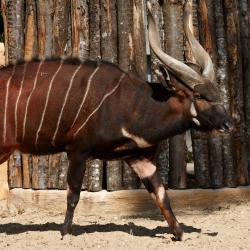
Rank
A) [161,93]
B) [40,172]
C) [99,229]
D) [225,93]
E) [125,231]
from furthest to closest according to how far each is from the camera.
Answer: [40,172] < [225,93] < [99,229] < [125,231] < [161,93]

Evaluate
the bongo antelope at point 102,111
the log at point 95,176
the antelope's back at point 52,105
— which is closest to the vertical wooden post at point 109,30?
the log at point 95,176

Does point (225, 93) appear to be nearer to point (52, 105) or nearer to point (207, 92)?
point (207, 92)

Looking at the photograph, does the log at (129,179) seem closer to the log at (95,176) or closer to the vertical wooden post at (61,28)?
the log at (95,176)

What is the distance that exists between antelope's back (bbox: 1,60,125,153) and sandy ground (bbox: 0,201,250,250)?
0.82 meters

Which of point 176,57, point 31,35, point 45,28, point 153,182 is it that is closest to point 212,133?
point 176,57

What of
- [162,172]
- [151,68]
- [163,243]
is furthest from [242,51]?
[163,243]

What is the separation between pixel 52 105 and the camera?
5.14 meters

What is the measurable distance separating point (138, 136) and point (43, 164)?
1.92 metres

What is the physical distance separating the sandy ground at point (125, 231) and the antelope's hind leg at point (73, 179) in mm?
132

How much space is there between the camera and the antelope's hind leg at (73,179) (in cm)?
504

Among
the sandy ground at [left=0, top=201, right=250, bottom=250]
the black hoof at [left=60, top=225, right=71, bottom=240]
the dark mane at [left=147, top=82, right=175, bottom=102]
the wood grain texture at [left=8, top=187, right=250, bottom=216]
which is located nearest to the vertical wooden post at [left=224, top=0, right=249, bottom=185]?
the wood grain texture at [left=8, top=187, right=250, bottom=216]

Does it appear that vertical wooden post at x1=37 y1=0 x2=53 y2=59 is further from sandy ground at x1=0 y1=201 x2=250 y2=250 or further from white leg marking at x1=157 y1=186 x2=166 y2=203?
white leg marking at x1=157 y1=186 x2=166 y2=203

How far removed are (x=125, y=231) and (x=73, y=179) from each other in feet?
2.41

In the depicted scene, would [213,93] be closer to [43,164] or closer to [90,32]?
[90,32]
